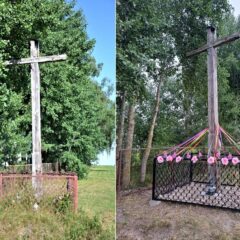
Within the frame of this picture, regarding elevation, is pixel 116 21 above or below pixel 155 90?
above

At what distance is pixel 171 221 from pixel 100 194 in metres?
0.52

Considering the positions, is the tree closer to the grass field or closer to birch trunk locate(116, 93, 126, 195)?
the grass field

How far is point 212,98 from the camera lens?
1671mm

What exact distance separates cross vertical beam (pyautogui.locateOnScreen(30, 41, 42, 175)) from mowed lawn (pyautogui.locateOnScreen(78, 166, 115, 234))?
27 cm

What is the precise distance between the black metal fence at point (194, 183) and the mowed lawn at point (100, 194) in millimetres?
217

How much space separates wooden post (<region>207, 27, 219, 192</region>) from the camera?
62.1 inches

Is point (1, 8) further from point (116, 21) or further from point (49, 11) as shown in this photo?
point (116, 21)

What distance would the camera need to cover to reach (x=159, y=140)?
167cm

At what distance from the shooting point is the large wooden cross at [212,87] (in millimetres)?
1574

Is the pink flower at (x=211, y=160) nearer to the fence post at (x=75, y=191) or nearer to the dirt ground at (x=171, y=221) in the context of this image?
the dirt ground at (x=171, y=221)

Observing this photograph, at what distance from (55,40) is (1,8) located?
0.37 metres

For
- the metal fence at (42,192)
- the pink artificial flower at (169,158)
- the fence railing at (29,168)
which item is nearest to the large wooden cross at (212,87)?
the pink artificial flower at (169,158)

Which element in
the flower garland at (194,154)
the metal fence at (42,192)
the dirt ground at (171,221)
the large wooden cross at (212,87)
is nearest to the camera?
the dirt ground at (171,221)

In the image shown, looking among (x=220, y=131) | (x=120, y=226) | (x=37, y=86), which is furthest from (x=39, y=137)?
(x=220, y=131)
